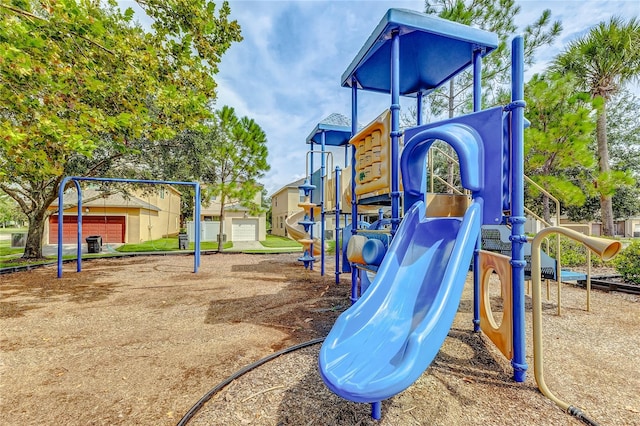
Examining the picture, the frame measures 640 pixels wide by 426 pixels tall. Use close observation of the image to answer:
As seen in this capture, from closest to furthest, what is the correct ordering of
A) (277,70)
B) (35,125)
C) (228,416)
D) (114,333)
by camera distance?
(228,416)
(114,333)
(35,125)
(277,70)

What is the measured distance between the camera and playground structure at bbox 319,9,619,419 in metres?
1.80

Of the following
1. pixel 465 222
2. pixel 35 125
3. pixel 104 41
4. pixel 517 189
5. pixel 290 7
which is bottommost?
pixel 465 222

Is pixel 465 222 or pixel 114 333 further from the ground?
pixel 465 222

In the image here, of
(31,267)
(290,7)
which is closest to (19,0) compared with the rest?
(290,7)

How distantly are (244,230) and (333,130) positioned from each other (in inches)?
644

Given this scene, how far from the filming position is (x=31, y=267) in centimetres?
909

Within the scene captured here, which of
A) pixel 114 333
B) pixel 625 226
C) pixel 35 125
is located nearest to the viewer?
pixel 114 333

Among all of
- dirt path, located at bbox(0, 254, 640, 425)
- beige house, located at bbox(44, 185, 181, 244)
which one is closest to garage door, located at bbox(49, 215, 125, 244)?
beige house, located at bbox(44, 185, 181, 244)

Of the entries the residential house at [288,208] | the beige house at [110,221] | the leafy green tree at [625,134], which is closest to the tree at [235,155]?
the beige house at [110,221]

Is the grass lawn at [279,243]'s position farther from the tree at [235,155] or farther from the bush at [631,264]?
the bush at [631,264]

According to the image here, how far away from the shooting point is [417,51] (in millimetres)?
3986

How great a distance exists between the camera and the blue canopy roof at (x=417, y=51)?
3303 millimetres

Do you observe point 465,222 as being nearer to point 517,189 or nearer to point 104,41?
point 517,189

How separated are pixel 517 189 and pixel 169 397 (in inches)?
133
